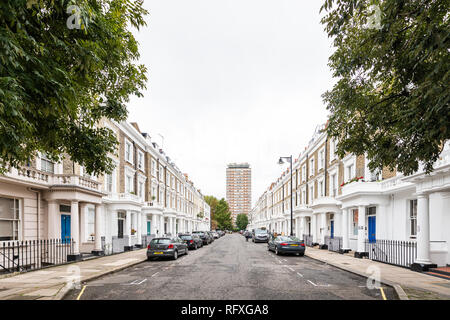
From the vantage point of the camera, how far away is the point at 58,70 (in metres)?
4.96

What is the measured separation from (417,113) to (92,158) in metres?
7.26

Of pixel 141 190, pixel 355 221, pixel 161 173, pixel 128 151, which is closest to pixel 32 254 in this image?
pixel 128 151

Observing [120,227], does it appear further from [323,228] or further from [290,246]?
[323,228]

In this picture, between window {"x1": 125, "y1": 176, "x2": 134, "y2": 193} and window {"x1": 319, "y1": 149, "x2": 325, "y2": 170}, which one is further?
window {"x1": 319, "y1": 149, "x2": 325, "y2": 170}

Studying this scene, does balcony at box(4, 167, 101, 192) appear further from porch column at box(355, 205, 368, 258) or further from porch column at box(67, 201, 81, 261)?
porch column at box(355, 205, 368, 258)

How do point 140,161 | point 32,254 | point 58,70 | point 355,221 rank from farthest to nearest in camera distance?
point 140,161 < point 355,221 < point 32,254 < point 58,70

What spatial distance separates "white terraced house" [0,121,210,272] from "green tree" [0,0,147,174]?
156cm

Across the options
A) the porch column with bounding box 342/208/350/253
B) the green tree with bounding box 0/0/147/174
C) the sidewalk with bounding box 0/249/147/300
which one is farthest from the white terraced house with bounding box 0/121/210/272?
the porch column with bounding box 342/208/350/253

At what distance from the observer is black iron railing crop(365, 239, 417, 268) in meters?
13.9

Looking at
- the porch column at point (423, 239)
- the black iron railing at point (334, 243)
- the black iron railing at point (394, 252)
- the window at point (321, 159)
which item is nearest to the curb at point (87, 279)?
the porch column at point (423, 239)

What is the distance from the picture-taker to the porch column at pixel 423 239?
12.4 metres

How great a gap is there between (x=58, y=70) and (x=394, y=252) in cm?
1691
